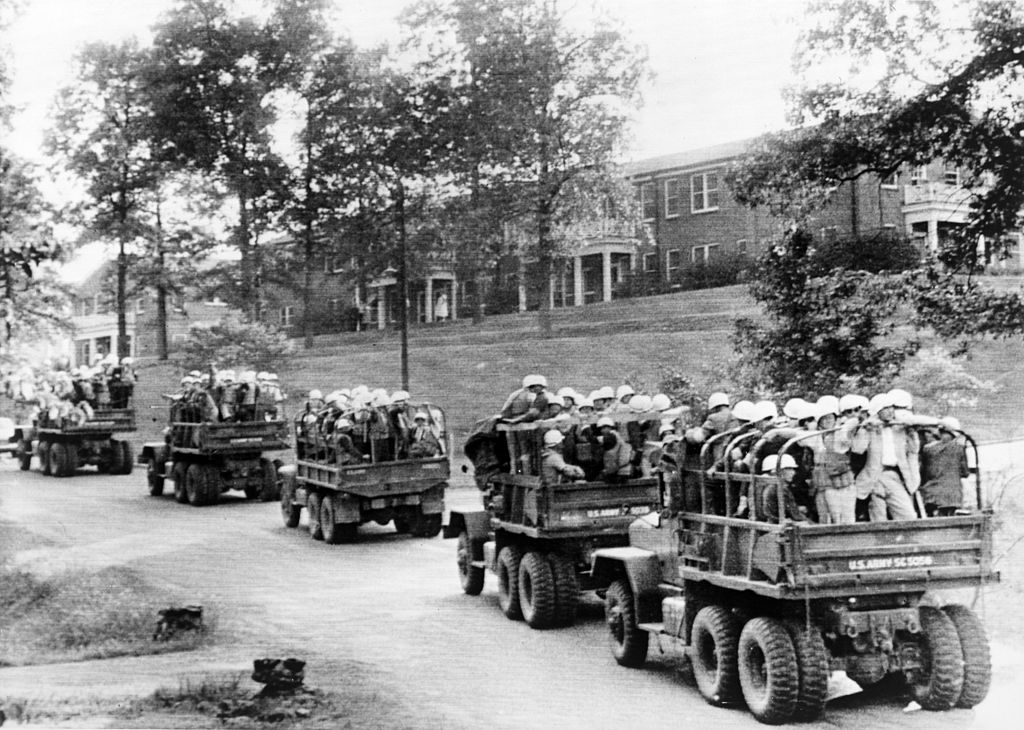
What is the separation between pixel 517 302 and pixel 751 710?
872 inches

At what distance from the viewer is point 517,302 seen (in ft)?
97.8

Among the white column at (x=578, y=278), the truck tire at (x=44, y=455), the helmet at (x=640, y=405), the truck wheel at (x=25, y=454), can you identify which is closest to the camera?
the helmet at (x=640, y=405)

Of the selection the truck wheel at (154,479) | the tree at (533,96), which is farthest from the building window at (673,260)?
the truck wheel at (154,479)

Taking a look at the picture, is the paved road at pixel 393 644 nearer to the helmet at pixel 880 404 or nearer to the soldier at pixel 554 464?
Answer: the soldier at pixel 554 464

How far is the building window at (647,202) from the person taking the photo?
27031 millimetres

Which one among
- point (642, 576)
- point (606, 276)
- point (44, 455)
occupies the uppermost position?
point (606, 276)

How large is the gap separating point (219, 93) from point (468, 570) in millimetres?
6649

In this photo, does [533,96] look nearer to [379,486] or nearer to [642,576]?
[379,486]

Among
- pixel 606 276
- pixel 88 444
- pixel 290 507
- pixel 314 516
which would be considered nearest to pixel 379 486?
pixel 314 516

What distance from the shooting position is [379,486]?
55.6 feet

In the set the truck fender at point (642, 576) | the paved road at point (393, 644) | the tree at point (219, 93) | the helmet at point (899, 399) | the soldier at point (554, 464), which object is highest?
the tree at point (219, 93)

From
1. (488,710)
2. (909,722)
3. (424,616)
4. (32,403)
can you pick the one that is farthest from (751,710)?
(32,403)

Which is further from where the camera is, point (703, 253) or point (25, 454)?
point (25, 454)

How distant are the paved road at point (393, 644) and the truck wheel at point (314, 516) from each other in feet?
0.73
